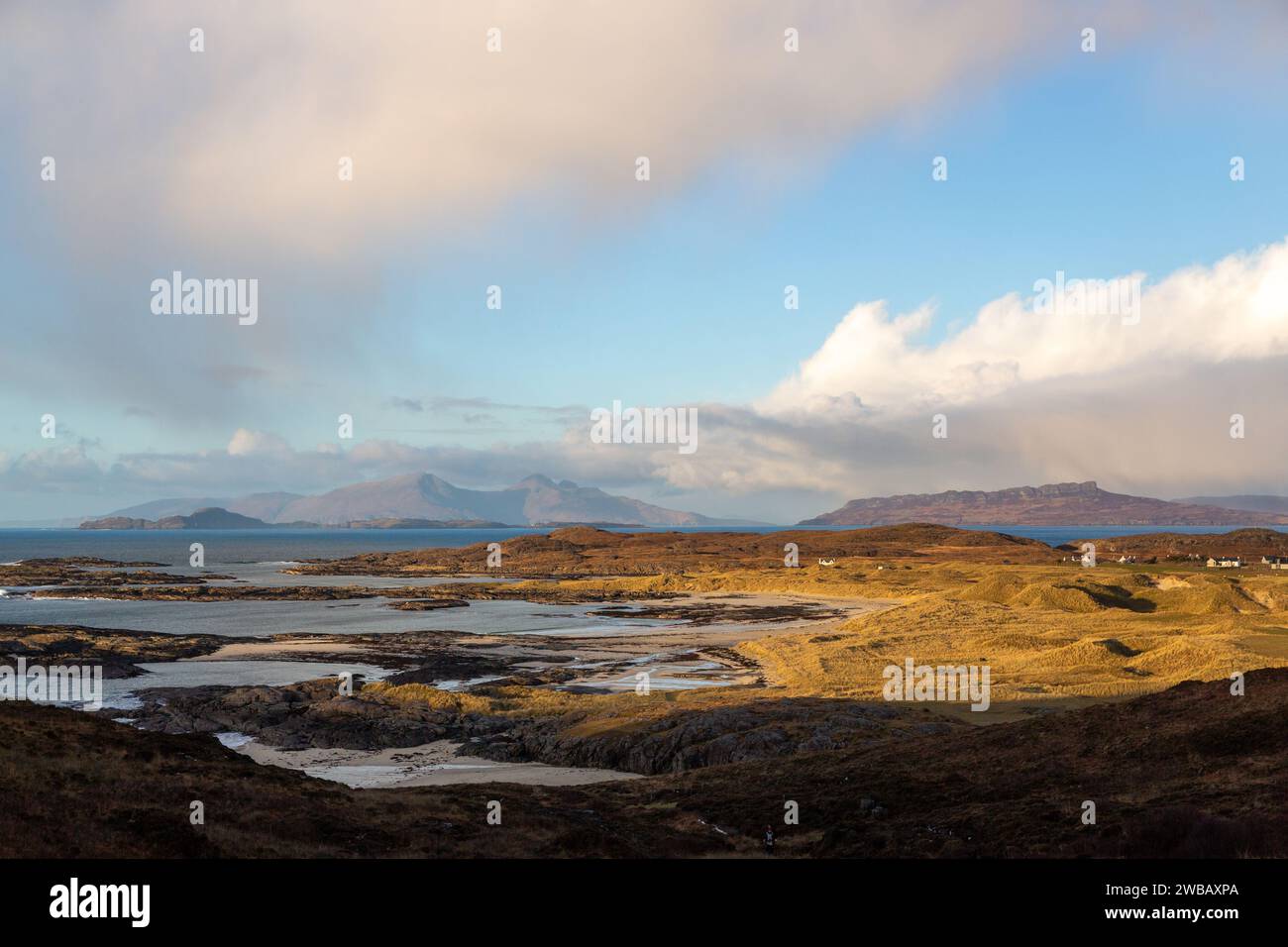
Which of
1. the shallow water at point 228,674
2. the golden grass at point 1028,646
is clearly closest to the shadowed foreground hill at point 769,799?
the golden grass at point 1028,646

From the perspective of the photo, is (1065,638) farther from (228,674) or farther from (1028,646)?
(228,674)

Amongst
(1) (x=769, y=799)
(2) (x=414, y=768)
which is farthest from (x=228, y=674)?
(1) (x=769, y=799)

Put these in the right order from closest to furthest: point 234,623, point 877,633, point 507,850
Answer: point 507,850
point 877,633
point 234,623

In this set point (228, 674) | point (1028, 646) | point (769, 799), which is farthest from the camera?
point (228, 674)

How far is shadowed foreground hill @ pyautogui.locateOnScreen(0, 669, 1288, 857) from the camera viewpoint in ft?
70.9

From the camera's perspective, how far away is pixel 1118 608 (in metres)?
93.9

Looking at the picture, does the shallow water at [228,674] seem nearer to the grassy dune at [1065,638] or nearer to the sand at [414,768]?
the sand at [414,768]

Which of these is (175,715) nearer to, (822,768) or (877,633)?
(822,768)

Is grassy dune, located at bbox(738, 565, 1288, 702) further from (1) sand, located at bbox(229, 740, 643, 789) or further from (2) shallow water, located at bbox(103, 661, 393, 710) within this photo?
(2) shallow water, located at bbox(103, 661, 393, 710)

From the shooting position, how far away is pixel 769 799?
3052 centimetres
